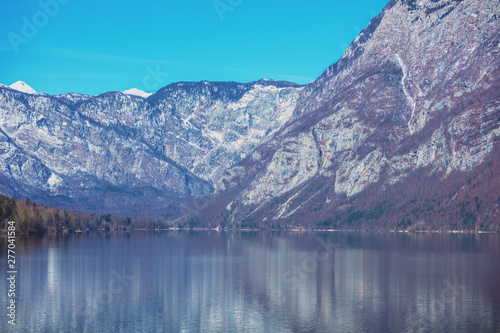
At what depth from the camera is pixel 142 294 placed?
9519cm

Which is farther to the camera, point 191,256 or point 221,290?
point 191,256

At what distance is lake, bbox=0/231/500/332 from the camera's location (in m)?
75.2

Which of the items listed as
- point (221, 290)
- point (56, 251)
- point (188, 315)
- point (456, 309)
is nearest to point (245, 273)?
point (221, 290)

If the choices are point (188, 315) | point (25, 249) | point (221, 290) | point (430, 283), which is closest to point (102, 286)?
point (221, 290)

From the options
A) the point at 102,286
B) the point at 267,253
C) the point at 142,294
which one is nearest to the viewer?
the point at 142,294

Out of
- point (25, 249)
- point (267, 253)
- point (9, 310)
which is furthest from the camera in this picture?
point (267, 253)

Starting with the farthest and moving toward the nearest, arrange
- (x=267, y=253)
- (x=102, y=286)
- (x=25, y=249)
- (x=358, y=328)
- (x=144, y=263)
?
1. (x=267, y=253)
2. (x=25, y=249)
3. (x=144, y=263)
4. (x=102, y=286)
5. (x=358, y=328)

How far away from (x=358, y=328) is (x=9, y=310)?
45.5 m

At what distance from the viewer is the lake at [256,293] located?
75.2 m

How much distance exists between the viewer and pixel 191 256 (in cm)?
16088

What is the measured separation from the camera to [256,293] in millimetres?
96750

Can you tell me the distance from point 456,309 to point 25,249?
116569 mm

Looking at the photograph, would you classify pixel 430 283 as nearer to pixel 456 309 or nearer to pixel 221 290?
pixel 456 309

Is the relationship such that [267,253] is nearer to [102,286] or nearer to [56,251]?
[56,251]
